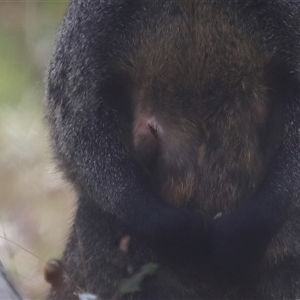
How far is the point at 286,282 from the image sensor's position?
399 cm

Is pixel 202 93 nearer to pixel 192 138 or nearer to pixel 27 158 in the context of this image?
pixel 192 138

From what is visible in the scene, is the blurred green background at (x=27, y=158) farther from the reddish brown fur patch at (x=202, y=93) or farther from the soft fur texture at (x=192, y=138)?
the reddish brown fur patch at (x=202, y=93)

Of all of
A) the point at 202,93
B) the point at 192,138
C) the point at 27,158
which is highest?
the point at 202,93

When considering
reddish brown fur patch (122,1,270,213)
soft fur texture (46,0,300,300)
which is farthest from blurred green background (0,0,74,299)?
reddish brown fur patch (122,1,270,213)

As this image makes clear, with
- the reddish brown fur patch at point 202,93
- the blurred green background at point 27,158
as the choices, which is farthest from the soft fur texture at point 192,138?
the blurred green background at point 27,158

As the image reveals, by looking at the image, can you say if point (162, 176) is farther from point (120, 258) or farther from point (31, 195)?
point (31, 195)

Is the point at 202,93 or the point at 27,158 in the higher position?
the point at 202,93

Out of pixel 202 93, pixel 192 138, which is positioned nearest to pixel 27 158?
pixel 192 138

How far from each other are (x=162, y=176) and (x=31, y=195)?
7.46 ft

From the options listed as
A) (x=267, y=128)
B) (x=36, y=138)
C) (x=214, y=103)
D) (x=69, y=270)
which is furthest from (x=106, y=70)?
(x=36, y=138)

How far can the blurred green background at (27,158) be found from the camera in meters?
5.37

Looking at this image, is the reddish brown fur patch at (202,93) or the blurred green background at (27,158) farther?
the blurred green background at (27,158)

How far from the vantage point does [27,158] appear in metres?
5.62

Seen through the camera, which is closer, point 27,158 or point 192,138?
point 192,138
